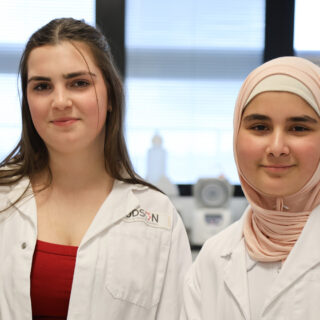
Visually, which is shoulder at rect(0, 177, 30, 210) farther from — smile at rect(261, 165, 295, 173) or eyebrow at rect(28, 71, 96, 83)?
smile at rect(261, 165, 295, 173)

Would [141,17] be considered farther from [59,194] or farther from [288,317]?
[288,317]

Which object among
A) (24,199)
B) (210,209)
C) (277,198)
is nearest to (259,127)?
(277,198)

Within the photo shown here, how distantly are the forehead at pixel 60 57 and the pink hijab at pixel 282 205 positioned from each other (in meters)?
0.55

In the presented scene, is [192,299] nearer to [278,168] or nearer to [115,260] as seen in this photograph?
[115,260]

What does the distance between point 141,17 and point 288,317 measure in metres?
2.49

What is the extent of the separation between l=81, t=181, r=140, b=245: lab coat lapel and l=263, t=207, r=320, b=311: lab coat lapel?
0.59 meters

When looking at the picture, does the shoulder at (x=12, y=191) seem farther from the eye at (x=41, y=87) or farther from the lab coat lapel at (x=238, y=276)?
the lab coat lapel at (x=238, y=276)

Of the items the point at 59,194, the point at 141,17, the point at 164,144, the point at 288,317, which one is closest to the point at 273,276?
the point at 288,317

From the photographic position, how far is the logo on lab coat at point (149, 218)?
58.9 inches

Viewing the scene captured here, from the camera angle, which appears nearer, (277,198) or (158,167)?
(277,198)

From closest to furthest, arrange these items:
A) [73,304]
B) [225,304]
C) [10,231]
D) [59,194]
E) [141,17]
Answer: [225,304] → [73,304] → [10,231] → [59,194] → [141,17]

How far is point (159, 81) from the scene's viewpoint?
10.2ft

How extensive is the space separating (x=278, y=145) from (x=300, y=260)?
0.27 m

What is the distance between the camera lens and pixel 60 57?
54.8 inches
